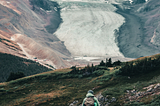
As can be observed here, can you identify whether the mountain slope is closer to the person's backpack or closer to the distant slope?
the person's backpack

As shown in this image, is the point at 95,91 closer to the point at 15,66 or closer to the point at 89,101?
the point at 89,101

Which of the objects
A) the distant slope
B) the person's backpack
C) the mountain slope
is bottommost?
the mountain slope

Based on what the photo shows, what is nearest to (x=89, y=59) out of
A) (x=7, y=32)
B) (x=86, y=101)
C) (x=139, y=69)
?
(x=7, y=32)

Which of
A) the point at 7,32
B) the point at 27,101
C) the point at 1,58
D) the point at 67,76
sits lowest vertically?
the point at 27,101

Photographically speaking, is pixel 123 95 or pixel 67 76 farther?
pixel 67 76

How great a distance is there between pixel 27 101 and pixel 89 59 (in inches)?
6582

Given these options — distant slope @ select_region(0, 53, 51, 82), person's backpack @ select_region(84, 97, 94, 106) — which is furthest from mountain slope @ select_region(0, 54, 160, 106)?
distant slope @ select_region(0, 53, 51, 82)

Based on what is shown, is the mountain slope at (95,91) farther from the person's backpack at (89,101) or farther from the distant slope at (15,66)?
the distant slope at (15,66)

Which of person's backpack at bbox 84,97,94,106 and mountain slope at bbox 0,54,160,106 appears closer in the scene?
person's backpack at bbox 84,97,94,106

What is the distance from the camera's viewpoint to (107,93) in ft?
87.9

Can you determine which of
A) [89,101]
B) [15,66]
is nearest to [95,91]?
[89,101]

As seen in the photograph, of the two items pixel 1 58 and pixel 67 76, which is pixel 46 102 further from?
pixel 1 58

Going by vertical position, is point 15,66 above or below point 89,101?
above

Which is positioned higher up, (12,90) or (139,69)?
(139,69)
